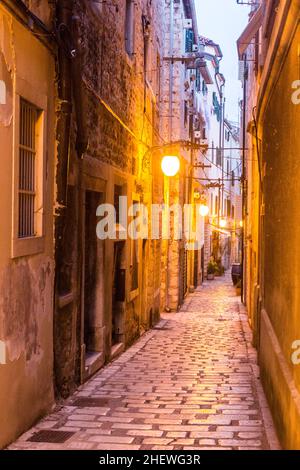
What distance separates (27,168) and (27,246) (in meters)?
0.92

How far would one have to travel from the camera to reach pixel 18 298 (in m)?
6.57

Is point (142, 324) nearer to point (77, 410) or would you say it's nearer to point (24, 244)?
point (77, 410)

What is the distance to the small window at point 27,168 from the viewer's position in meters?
6.95

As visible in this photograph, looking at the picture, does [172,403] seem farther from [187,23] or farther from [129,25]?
[187,23]

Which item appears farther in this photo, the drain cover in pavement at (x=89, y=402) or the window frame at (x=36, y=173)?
the drain cover in pavement at (x=89, y=402)

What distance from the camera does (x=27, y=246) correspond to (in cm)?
682

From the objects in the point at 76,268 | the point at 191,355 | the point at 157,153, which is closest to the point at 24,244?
the point at 76,268

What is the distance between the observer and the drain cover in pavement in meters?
8.53

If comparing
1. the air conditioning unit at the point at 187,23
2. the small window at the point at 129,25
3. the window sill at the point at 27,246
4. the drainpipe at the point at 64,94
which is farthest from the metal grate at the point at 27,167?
the air conditioning unit at the point at 187,23

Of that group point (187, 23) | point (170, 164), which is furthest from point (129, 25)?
point (187, 23)

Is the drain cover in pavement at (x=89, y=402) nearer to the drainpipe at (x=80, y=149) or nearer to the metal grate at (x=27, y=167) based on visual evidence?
the drainpipe at (x=80, y=149)

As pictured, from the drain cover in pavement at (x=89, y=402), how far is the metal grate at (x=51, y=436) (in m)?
1.45

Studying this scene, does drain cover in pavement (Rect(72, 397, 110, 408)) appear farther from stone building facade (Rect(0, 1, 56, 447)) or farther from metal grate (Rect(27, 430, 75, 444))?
metal grate (Rect(27, 430, 75, 444))

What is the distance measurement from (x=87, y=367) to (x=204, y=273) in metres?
28.1
